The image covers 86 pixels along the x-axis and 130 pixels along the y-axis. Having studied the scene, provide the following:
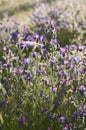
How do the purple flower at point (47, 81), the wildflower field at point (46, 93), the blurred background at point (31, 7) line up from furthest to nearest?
the blurred background at point (31, 7) < the purple flower at point (47, 81) < the wildflower field at point (46, 93)

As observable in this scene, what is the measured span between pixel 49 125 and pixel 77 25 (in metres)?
4.33

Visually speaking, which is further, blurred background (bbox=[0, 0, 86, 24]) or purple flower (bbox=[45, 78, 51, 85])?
blurred background (bbox=[0, 0, 86, 24])

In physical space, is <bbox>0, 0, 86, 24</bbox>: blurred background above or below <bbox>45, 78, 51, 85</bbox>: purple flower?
below

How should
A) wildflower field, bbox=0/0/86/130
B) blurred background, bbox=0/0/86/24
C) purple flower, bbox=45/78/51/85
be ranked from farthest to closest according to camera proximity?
blurred background, bbox=0/0/86/24 < purple flower, bbox=45/78/51/85 < wildflower field, bbox=0/0/86/130

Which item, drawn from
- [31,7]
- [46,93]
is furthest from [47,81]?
[31,7]

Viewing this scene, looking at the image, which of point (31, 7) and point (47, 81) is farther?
point (31, 7)

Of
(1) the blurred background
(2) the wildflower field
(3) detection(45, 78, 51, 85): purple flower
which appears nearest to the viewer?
(2) the wildflower field

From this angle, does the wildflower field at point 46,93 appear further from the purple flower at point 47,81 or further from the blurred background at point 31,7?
the blurred background at point 31,7

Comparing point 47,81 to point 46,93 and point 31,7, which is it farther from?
point 31,7

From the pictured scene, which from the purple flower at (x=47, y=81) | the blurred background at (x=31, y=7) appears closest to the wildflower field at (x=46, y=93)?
the purple flower at (x=47, y=81)

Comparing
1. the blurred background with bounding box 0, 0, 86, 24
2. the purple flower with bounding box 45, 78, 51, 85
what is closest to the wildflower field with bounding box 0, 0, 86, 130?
the purple flower with bounding box 45, 78, 51, 85

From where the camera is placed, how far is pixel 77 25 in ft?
25.9

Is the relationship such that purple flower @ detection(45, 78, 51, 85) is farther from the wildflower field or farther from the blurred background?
the blurred background

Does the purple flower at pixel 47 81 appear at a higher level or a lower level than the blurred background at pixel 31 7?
higher
